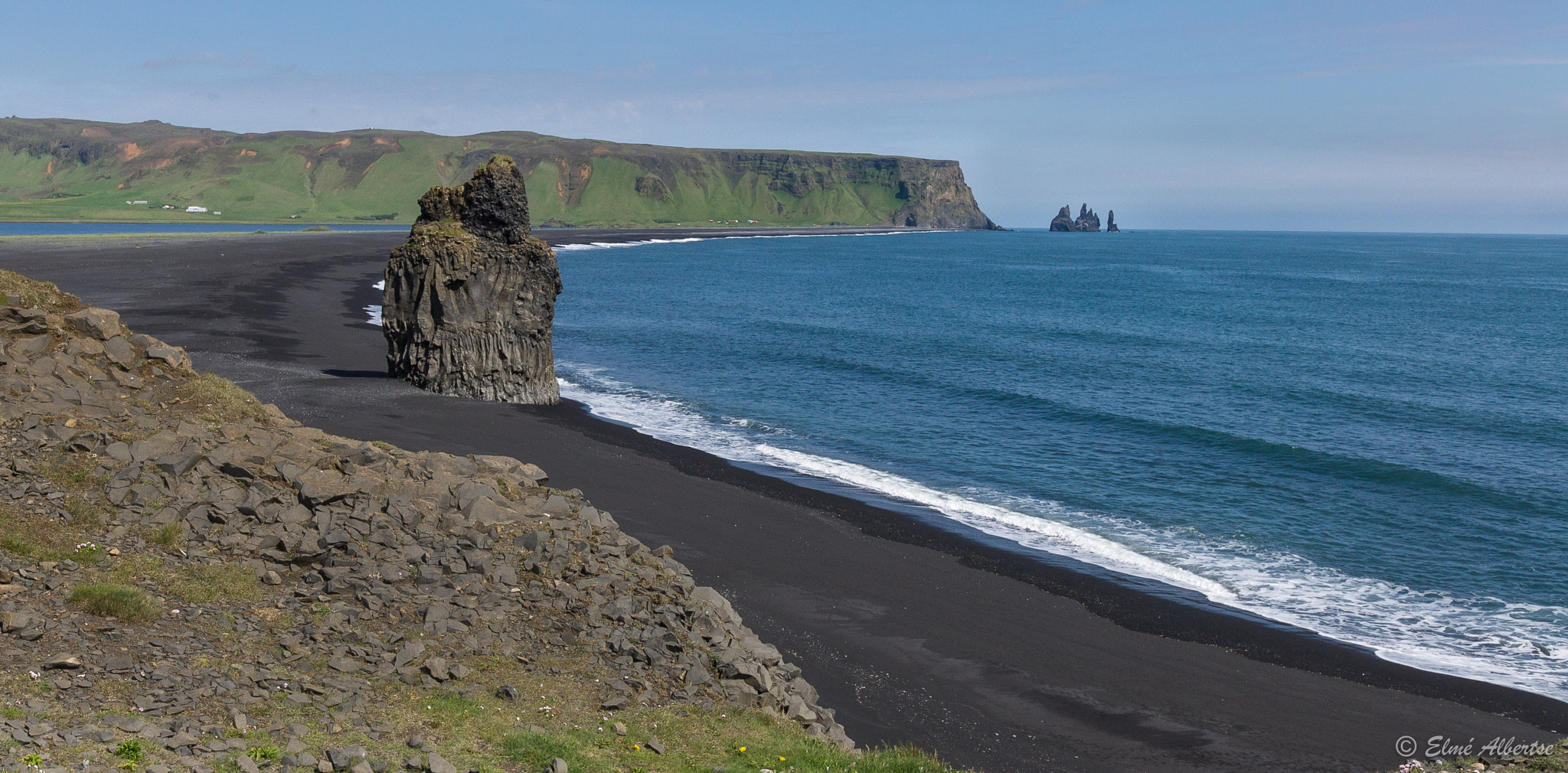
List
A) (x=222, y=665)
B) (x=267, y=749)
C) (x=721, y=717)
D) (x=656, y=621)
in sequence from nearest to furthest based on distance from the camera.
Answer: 1. (x=267, y=749)
2. (x=222, y=665)
3. (x=721, y=717)
4. (x=656, y=621)

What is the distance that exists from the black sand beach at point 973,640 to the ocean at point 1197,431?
2.00 m

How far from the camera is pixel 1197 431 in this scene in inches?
1462

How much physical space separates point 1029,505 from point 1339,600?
858 cm

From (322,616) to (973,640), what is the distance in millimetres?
11219

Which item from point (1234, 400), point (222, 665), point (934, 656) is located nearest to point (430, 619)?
point (222, 665)

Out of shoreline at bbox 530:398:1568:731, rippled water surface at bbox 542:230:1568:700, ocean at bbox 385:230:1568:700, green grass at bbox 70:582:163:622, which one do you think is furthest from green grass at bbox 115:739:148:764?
rippled water surface at bbox 542:230:1568:700

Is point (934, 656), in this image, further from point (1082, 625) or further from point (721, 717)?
point (721, 717)

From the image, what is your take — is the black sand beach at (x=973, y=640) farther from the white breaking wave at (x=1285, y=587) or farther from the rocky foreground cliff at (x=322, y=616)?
the rocky foreground cliff at (x=322, y=616)

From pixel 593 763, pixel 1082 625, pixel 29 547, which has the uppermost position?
pixel 29 547

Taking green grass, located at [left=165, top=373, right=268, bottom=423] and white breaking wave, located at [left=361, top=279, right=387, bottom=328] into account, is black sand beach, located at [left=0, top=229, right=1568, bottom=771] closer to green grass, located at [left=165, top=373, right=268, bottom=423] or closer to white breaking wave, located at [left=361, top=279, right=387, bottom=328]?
green grass, located at [left=165, top=373, right=268, bottom=423]

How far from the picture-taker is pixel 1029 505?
28.5 meters

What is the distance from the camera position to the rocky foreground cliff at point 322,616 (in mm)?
10406

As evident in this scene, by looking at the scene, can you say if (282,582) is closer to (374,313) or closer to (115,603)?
(115,603)

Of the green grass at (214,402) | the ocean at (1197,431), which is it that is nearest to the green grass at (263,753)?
the green grass at (214,402)
